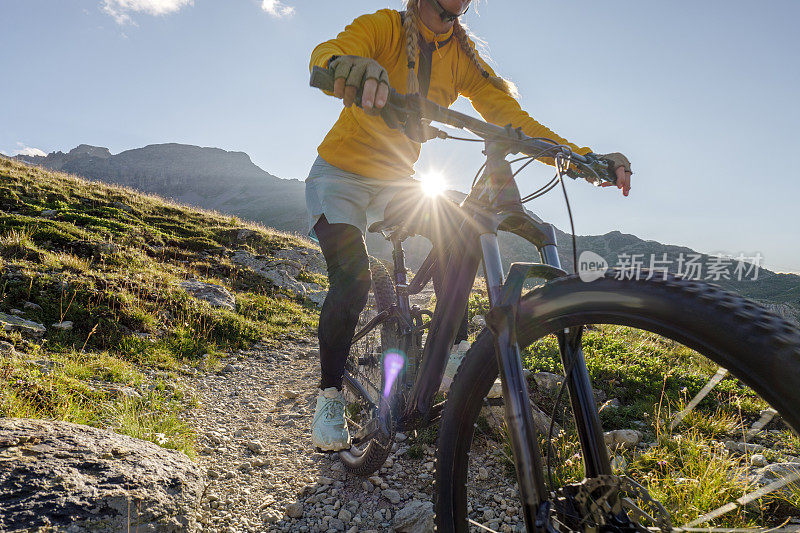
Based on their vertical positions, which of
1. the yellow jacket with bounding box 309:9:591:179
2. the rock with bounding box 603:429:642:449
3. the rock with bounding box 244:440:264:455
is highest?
the yellow jacket with bounding box 309:9:591:179

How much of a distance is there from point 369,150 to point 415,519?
8.86 feet

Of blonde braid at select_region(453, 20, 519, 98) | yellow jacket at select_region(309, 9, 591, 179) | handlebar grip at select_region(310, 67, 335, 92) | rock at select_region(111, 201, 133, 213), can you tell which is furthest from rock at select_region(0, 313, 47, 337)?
rock at select_region(111, 201, 133, 213)

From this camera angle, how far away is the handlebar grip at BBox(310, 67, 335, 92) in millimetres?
1655

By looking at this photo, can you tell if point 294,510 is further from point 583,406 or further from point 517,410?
point 583,406

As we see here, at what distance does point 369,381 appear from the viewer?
3771mm

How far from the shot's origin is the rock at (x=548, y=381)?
4227 millimetres

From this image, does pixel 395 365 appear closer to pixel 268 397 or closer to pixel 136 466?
pixel 136 466

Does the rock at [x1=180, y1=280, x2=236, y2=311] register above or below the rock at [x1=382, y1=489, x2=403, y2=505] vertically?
above

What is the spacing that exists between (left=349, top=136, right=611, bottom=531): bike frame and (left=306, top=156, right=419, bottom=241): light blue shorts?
31.7 inches

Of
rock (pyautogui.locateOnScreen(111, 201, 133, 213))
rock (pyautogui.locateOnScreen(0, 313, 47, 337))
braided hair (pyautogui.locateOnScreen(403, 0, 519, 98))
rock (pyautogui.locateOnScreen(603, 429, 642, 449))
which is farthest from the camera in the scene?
rock (pyautogui.locateOnScreen(111, 201, 133, 213))

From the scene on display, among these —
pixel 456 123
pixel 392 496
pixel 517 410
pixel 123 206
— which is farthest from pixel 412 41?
pixel 123 206

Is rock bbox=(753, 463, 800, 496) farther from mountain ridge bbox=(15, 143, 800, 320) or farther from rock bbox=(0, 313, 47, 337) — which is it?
mountain ridge bbox=(15, 143, 800, 320)

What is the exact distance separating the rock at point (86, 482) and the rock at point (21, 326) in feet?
11.5

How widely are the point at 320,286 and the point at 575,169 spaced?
1248 centimetres
